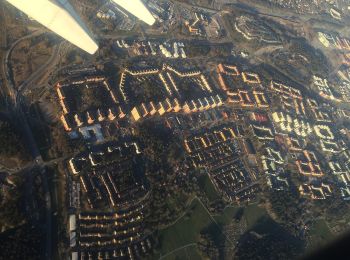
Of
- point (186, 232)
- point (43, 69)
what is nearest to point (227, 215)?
point (186, 232)

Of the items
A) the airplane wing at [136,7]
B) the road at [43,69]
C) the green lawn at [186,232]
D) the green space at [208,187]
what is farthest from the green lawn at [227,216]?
the airplane wing at [136,7]

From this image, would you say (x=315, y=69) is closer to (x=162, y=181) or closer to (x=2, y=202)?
(x=162, y=181)

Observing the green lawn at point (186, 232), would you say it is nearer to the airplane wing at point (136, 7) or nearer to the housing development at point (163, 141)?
the housing development at point (163, 141)


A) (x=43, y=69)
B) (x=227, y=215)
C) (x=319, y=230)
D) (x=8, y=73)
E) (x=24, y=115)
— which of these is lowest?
(x=319, y=230)

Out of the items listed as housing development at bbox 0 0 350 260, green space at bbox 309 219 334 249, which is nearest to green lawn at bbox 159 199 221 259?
housing development at bbox 0 0 350 260

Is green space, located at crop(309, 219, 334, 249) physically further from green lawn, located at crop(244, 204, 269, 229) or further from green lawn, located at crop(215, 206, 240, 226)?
green lawn, located at crop(215, 206, 240, 226)

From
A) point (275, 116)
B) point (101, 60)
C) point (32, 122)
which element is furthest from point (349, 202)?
point (32, 122)

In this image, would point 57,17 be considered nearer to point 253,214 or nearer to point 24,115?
point 24,115
